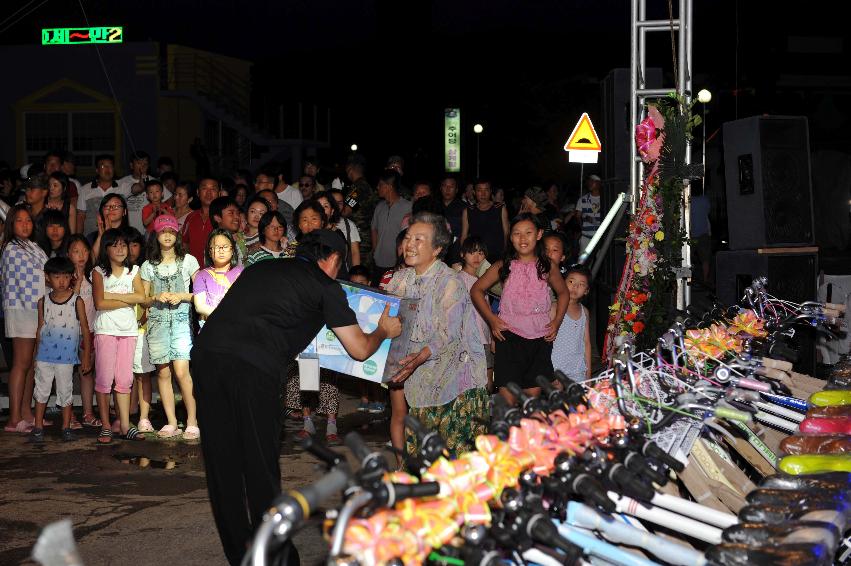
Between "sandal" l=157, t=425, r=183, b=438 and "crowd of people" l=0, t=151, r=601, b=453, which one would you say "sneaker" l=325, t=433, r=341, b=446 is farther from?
"sandal" l=157, t=425, r=183, b=438

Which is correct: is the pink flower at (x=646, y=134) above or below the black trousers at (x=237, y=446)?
above

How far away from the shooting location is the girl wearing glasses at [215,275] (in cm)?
834

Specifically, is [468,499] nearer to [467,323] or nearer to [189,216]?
[467,323]

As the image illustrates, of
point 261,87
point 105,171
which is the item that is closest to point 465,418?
point 105,171

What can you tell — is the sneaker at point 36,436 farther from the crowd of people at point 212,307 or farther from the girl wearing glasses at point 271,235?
the girl wearing glasses at point 271,235

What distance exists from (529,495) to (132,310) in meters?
6.55

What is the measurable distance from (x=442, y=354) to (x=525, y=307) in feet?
5.85

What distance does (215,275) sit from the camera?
8.42 meters

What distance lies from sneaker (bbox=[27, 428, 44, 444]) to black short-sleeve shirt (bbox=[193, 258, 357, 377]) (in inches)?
170

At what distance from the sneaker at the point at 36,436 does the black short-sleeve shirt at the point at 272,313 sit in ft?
14.1

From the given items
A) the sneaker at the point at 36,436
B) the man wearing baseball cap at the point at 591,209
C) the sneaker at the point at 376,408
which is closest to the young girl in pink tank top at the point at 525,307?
the sneaker at the point at 376,408

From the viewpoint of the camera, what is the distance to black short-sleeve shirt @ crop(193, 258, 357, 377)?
16.4 feet

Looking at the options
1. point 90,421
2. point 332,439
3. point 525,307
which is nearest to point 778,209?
point 525,307

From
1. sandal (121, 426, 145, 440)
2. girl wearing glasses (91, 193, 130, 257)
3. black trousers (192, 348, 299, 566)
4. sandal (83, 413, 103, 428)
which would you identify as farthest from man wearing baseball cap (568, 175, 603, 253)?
black trousers (192, 348, 299, 566)
